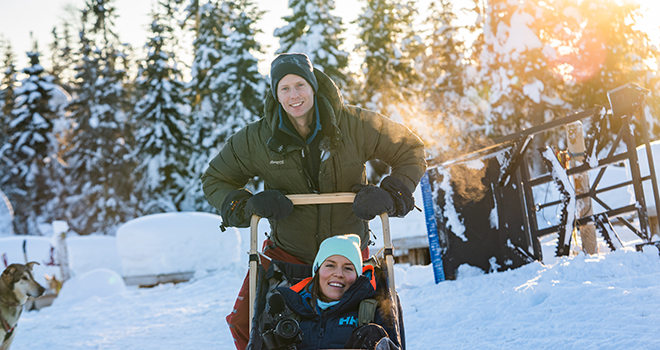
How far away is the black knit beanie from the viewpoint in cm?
293

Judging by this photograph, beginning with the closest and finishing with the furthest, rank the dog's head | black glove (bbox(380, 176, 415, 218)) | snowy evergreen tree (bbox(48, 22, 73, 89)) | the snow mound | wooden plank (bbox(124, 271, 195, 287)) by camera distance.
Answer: black glove (bbox(380, 176, 415, 218)), the dog's head, the snow mound, wooden plank (bbox(124, 271, 195, 287)), snowy evergreen tree (bbox(48, 22, 73, 89))

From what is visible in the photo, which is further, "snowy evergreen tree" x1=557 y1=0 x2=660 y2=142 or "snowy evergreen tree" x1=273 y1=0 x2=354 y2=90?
"snowy evergreen tree" x1=273 y1=0 x2=354 y2=90

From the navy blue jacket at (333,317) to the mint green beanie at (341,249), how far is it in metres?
0.15

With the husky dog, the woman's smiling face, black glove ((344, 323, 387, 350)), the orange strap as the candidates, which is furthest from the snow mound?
black glove ((344, 323, 387, 350))

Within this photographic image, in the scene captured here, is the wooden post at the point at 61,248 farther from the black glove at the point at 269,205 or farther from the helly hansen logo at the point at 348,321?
the helly hansen logo at the point at 348,321

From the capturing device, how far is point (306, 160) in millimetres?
3088

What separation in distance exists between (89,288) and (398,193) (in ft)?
31.2

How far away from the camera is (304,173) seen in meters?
3.09

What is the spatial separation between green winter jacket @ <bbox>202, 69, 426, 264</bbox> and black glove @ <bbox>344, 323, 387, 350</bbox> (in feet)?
2.16

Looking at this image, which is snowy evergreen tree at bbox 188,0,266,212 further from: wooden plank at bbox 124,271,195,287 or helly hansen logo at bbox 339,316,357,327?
helly hansen logo at bbox 339,316,357,327

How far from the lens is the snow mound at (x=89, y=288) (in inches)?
411

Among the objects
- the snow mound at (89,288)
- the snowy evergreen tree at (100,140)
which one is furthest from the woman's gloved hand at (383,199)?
the snowy evergreen tree at (100,140)

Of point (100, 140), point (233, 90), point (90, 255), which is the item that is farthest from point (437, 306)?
point (100, 140)

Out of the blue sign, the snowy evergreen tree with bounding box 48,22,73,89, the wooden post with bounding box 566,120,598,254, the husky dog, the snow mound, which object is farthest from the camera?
the snowy evergreen tree with bounding box 48,22,73,89
